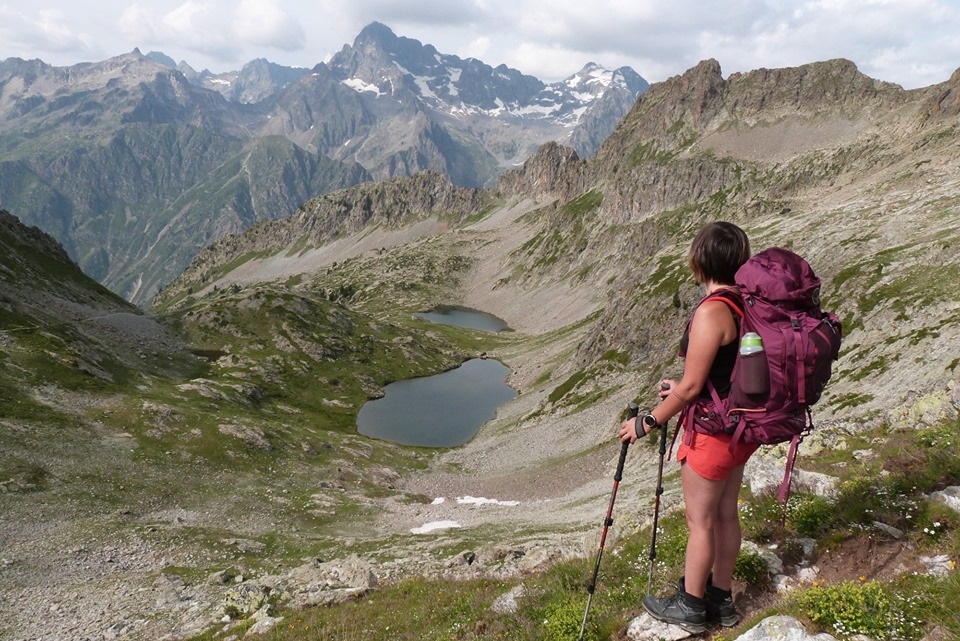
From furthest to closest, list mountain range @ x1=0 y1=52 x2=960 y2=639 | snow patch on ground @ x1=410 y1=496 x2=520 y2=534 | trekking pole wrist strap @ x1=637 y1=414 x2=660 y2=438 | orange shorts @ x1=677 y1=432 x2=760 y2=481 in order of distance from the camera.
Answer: snow patch on ground @ x1=410 y1=496 x2=520 y2=534 → mountain range @ x1=0 y1=52 x2=960 y2=639 → trekking pole wrist strap @ x1=637 y1=414 x2=660 y2=438 → orange shorts @ x1=677 y1=432 x2=760 y2=481

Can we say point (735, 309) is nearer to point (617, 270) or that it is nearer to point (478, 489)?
point (478, 489)

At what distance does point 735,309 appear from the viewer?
7.46 m

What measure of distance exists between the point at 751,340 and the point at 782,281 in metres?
0.87

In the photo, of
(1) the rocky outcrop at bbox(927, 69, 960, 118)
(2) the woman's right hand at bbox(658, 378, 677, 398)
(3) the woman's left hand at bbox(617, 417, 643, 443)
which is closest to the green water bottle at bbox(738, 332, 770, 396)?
(2) the woman's right hand at bbox(658, 378, 677, 398)

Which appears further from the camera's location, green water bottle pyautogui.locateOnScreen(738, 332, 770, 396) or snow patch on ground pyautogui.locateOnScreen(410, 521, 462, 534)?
snow patch on ground pyautogui.locateOnScreen(410, 521, 462, 534)

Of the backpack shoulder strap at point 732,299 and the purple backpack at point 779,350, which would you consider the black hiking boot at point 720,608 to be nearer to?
the purple backpack at point 779,350

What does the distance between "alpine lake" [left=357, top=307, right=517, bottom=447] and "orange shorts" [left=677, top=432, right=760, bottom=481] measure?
9168cm

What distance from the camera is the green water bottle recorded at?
7219 mm

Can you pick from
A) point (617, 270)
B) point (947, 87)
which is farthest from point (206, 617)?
point (947, 87)

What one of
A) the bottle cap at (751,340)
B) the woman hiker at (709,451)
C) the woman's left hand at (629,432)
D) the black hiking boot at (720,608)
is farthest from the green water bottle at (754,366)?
the black hiking boot at (720,608)

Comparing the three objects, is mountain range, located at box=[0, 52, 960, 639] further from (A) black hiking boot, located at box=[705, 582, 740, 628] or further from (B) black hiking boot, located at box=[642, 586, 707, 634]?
(B) black hiking boot, located at box=[642, 586, 707, 634]

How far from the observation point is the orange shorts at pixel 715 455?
774 cm

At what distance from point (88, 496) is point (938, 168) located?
5710 inches

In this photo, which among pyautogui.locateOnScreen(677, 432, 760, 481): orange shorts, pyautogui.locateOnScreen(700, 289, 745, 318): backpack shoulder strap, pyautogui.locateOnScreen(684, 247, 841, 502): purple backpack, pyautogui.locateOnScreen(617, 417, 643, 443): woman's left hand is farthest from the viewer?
pyautogui.locateOnScreen(617, 417, 643, 443): woman's left hand
